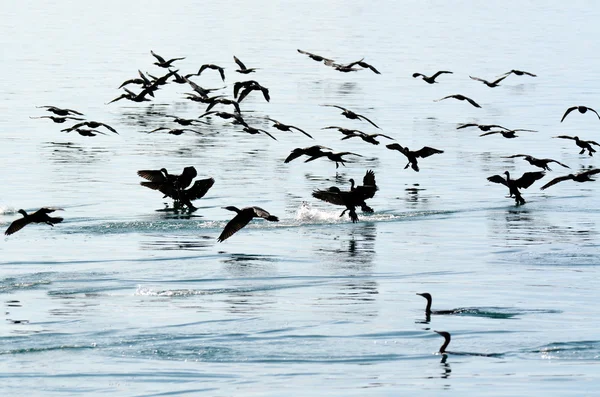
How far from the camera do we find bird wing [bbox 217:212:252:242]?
1015 inches

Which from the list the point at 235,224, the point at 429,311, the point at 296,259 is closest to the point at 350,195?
the point at 296,259

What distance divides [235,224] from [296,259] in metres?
1.42

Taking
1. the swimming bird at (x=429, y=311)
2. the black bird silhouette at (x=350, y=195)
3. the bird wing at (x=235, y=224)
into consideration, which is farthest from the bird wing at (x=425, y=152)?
the swimming bird at (x=429, y=311)

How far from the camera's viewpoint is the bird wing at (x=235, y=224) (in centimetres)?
2578

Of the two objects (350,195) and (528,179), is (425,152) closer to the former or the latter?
(528,179)

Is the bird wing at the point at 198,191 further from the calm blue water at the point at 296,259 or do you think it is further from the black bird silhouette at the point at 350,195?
the black bird silhouette at the point at 350,195

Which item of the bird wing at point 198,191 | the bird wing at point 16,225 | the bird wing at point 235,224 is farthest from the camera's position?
the bird wing at point 198,191

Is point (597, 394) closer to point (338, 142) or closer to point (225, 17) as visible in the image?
point (338, 142)

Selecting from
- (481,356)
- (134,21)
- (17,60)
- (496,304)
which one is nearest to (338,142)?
(496,304)

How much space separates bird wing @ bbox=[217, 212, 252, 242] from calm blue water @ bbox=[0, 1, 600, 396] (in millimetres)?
533

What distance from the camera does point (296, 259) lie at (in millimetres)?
26922

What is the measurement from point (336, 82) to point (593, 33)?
5078 centimetres

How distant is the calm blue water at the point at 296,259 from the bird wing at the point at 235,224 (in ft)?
1.75

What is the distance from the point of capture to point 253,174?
39750 millimetres
